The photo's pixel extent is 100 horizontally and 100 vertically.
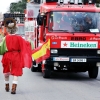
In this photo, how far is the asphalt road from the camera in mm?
12238

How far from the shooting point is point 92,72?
17.8 meters

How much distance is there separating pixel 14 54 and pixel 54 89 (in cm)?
191

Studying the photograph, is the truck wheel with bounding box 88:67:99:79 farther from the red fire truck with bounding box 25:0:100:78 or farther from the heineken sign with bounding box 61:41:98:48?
the heineken sign with bounding box 61:41:98:48

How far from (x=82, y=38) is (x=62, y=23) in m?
0.93

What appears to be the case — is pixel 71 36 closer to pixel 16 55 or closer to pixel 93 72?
pixel 93 72

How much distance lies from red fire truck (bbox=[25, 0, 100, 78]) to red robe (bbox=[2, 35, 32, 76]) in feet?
11.3

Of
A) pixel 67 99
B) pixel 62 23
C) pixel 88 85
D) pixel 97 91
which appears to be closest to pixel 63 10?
pixel 62 23

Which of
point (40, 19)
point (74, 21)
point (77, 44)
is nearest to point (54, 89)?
point (77, 44)

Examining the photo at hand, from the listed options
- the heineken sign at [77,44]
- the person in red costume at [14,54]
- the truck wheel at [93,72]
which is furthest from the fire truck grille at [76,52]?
the person in red costume at [14,54]

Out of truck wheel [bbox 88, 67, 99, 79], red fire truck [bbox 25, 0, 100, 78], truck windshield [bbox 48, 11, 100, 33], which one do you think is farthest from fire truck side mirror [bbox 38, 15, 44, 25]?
truck wheel [bbox 88, 67, 99, 79]

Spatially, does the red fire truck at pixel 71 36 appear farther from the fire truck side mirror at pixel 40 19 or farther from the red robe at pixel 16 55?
the red robe at pixel 16 55

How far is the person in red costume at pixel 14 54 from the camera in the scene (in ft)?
41.5

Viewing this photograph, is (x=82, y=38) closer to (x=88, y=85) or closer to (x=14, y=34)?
(x=88, y=85)

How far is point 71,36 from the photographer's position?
16094 mm
